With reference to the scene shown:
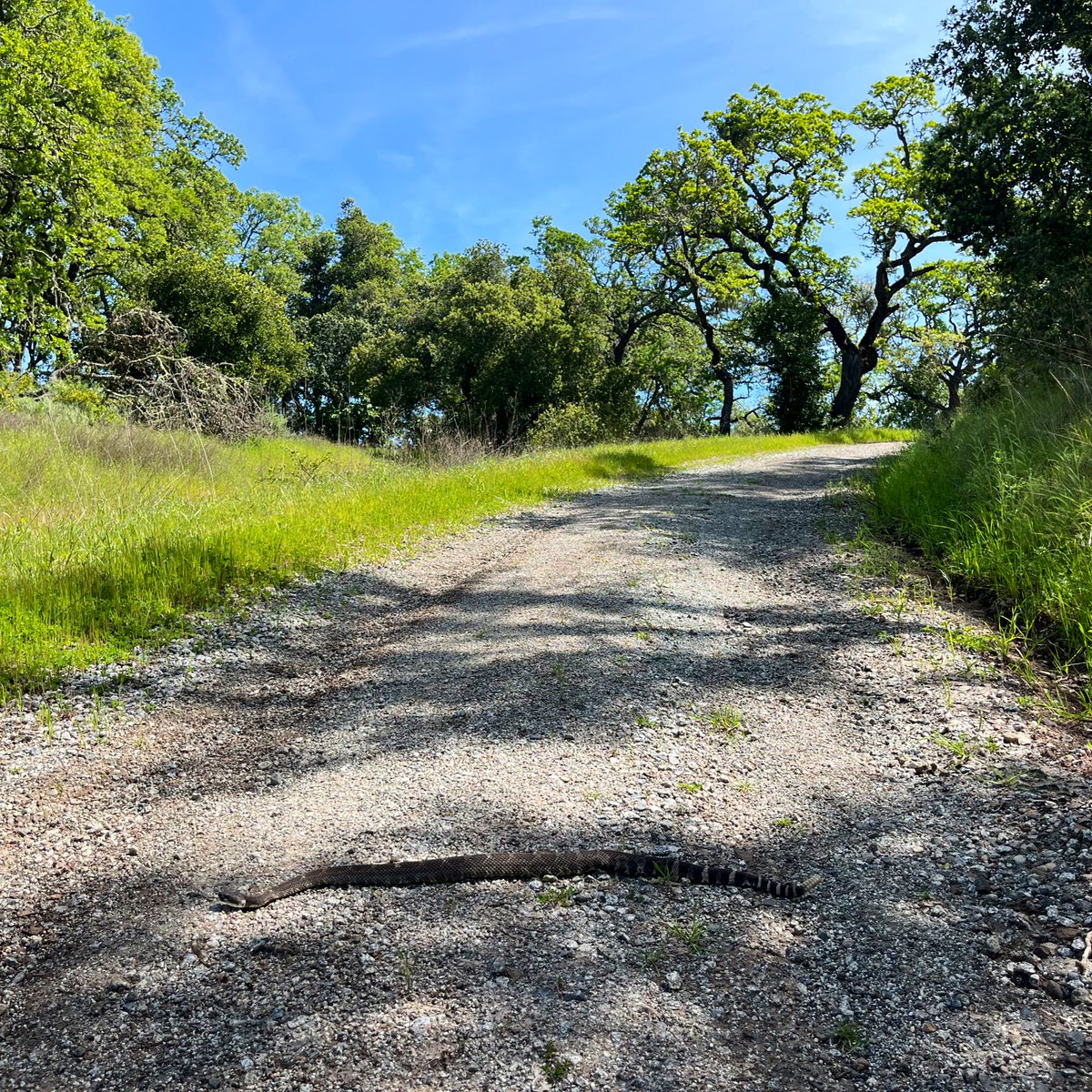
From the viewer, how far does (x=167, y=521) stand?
19.9 feet

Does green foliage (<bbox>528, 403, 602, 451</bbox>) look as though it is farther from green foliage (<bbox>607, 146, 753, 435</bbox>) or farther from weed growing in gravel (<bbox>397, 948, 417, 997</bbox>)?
weed growing in gravel (<bbox>397, 948, 417, 997</bbox>)

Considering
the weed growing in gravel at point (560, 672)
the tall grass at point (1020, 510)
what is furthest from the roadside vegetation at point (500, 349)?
the weed growing in gravel at point (560, 672)

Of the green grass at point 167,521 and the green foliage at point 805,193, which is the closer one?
the green grass at point 167,521

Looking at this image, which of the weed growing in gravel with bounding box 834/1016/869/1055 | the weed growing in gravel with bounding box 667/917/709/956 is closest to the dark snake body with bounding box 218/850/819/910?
the weed growing in gravel with bounding box 667/917/709/956

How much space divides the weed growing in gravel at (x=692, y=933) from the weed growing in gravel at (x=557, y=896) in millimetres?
332

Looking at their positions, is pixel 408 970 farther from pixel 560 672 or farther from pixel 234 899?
pixel 560 672

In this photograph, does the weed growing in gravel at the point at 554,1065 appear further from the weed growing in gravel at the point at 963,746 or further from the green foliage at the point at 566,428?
the green foliage at the point at 566,428

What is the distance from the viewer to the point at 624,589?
215 inches

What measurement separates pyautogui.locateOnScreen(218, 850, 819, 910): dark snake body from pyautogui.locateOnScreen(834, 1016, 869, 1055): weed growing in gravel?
517mm

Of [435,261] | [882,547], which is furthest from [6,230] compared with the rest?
[435,261]

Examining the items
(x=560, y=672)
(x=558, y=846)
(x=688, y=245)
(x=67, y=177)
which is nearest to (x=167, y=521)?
(x=560, y=672)

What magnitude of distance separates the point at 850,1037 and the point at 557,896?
3.00 feet

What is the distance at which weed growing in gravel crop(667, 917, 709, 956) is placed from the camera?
2172 millimetres

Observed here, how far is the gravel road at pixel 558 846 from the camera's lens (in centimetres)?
185
